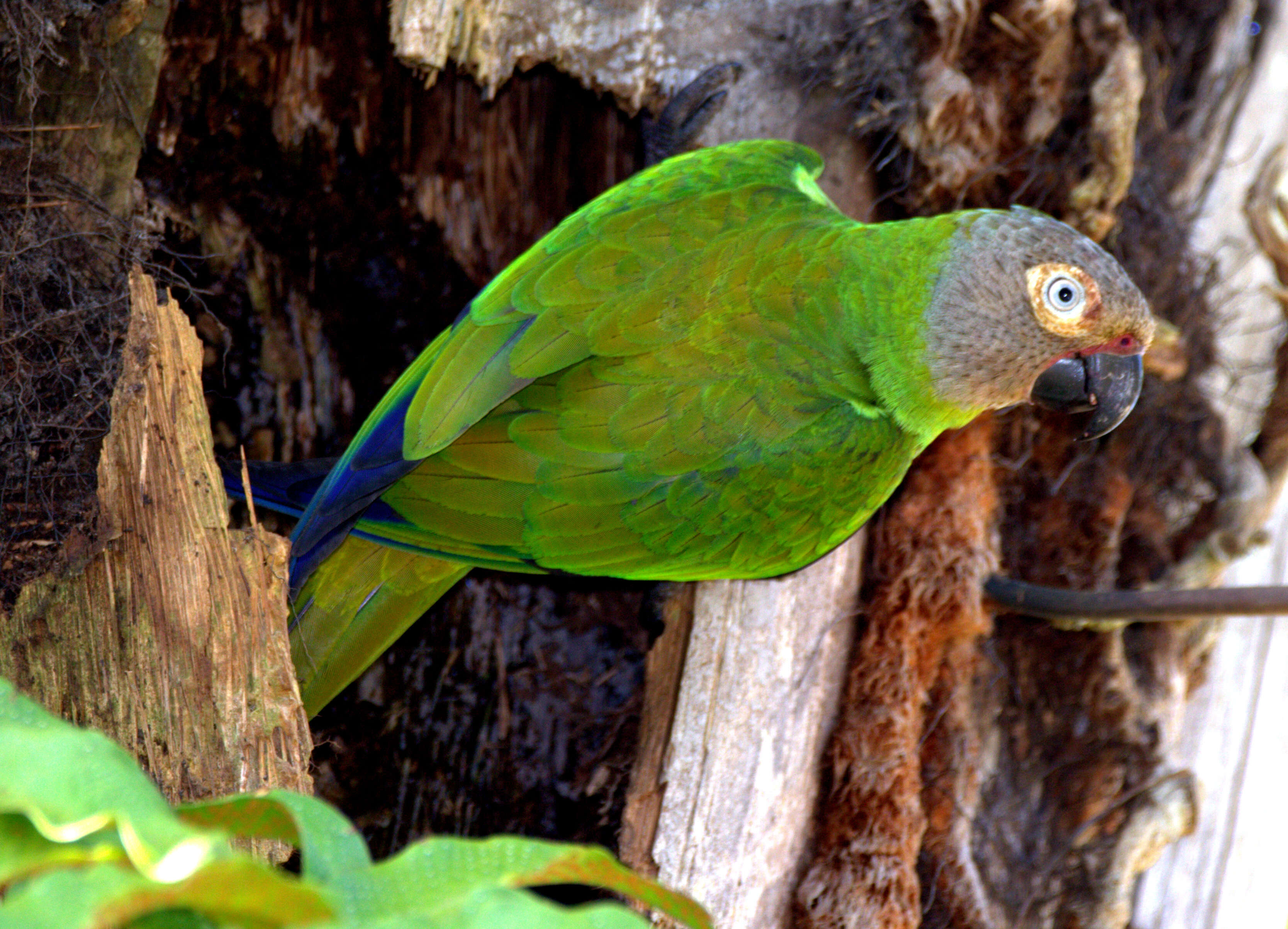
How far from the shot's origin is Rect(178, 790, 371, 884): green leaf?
763 mm

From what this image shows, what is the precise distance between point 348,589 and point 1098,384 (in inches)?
53.0

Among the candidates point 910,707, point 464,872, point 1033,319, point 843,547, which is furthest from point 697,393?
point 464,872

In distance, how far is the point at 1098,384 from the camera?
1.71 meters

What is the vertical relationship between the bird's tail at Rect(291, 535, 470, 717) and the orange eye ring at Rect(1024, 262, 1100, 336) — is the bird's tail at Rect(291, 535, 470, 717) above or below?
below

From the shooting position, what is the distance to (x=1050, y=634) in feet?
6.57

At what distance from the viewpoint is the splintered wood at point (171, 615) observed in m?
1.32

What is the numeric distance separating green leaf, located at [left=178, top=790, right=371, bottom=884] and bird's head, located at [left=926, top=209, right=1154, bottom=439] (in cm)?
123

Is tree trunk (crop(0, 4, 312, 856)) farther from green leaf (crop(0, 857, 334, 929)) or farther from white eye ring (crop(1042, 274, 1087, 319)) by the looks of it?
white eye ring (crop(1042, 274, 1087, 319))

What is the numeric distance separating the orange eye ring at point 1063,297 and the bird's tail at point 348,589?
1.07 metres

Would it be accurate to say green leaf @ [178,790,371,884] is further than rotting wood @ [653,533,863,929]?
No

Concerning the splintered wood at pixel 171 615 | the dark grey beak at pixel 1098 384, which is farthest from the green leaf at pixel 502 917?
the dark grey beak at pixel 1098 384

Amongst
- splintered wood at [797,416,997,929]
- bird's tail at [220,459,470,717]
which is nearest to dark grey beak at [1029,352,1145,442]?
splintered wood at [797,416,997,929]

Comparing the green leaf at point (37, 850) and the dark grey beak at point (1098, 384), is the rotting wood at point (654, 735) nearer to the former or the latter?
the dark grey beak at point (1098, 384)

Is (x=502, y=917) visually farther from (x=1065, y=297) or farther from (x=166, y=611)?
(x=1065, y=297)
